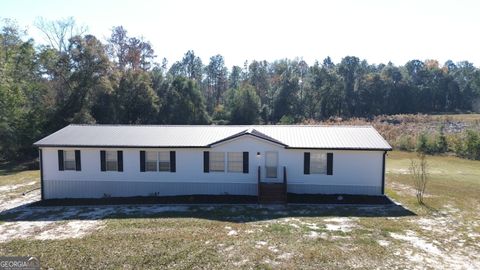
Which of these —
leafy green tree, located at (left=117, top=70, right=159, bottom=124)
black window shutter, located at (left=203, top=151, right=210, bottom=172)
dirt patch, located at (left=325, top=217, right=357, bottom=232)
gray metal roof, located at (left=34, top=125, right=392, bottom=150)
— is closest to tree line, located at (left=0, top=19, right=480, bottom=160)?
leafy green tree, located at (left=117, top=70, right=159, bottom=124)

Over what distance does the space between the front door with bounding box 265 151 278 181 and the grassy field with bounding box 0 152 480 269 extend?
6.75ft

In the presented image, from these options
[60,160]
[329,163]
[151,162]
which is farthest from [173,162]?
[329,163]

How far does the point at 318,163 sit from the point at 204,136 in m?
6.16

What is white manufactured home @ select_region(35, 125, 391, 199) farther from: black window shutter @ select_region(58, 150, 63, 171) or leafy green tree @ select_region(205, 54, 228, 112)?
leafy green tree @ select_region(205, 54, 228, 112)

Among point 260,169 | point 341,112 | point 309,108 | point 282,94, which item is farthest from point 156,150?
point 341,112

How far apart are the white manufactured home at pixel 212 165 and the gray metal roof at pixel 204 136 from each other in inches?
2.0

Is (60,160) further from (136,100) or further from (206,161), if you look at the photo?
(136,100)

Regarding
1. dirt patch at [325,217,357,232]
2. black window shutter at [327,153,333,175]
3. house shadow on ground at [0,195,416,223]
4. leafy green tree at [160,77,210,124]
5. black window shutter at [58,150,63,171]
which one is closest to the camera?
dirt patch at [325,217,357,232]

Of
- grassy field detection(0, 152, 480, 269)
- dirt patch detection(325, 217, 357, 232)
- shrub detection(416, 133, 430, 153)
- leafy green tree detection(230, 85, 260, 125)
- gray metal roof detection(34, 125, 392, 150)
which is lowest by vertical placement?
grassy field detection(0, 152, 480, 269)

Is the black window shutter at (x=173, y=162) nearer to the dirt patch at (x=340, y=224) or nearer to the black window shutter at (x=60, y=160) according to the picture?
the black window shutter at (x=60, y=160)

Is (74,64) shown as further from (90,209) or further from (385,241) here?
(385,241)

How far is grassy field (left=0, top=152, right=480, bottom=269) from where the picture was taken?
1005 cm

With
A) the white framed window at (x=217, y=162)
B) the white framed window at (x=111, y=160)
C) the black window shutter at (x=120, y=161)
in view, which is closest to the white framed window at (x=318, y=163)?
the white framed window at (x=217, y=162)

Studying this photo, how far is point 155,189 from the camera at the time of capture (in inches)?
696
